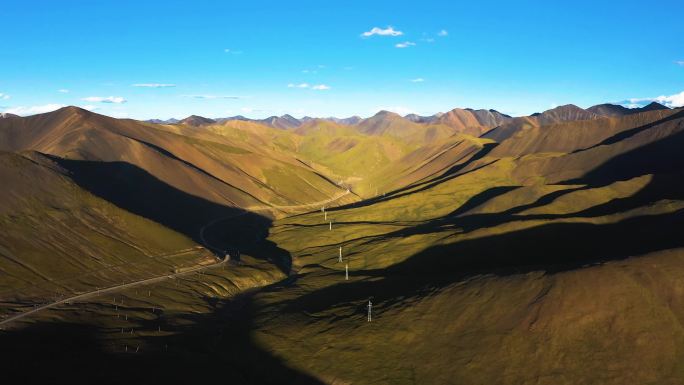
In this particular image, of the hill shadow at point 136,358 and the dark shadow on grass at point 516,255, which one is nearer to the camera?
the hill shadow at point 136,358

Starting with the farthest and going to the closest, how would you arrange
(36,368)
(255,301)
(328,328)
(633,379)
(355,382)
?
(255,301) < (328,328) < (355,382) < (36,368) < (633,379)

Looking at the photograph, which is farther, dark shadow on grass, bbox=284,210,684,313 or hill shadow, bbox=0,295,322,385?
dark shadow on grass, bbox=284,210,684,313

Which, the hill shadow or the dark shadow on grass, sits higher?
the dark shadow on grass

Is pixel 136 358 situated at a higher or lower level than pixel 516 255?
lower

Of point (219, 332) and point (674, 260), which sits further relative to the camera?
point (219, 332)

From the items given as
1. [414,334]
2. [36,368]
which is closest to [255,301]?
[414,334]

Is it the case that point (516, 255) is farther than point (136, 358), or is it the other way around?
point (516, 255)

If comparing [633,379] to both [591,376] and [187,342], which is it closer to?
[591,376]

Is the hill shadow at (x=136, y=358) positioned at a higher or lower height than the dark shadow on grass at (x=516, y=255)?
lower
